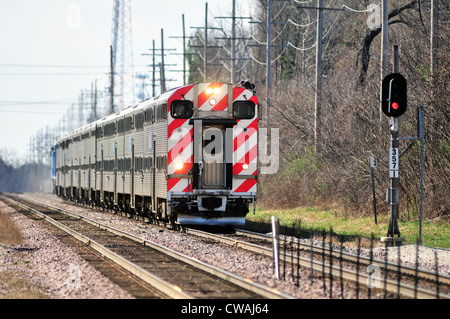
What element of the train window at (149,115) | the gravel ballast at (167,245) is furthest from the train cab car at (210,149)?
the train window at (149,115)

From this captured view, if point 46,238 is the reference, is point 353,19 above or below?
above

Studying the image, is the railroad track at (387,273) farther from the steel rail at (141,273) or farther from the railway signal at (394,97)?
the railway signal at (394,97)

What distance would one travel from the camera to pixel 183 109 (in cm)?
2038

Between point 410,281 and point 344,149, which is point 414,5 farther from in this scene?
point 410,281

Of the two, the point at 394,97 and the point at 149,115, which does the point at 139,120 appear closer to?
the point at 149,115

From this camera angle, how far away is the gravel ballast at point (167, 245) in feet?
37.4

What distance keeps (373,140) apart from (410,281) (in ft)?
41.7

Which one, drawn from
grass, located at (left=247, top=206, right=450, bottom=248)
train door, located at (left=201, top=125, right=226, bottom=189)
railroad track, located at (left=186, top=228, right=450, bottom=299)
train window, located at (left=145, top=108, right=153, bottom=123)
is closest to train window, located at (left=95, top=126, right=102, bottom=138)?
grass, located at (left=247, top=206, right=450, bottom=248)

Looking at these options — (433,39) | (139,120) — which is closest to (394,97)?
(433,39)

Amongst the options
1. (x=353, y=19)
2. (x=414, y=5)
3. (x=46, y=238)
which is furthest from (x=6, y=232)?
(x=353, y=19)

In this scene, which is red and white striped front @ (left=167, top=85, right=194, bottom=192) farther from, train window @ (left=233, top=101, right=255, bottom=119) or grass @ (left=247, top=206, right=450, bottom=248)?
grass @ (left=247, top=206, right=450, bottom=248)

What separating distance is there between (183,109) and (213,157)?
1397 millimetres

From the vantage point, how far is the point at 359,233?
2108 cm

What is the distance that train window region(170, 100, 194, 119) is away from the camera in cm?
2034
